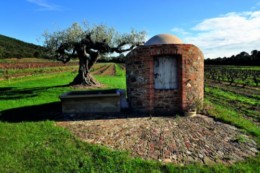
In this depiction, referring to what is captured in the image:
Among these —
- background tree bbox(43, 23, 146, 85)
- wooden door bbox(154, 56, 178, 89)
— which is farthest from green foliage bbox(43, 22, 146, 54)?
wooden door bbox(154, 56, 178, 89)

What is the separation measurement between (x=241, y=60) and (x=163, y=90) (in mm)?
71295

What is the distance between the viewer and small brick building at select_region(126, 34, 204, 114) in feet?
29.4

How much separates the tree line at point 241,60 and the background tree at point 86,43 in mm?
56704

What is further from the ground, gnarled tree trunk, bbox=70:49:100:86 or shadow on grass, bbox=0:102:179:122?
gnarled tree trunk, bbox=70:49:100:86

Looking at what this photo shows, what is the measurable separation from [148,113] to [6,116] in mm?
5667

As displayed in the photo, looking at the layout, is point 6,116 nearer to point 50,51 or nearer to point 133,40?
point 50,51

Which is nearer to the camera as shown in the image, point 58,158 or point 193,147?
point 58,158

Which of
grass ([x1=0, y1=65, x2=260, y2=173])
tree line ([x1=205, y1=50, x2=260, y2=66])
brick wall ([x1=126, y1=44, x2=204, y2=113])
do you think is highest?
tree line ([x1=205, y1=50, x2=260, y2=66])

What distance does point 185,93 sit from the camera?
8.99 metres

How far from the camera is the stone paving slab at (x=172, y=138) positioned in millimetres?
5379

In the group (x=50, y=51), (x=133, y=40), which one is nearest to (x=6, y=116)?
(x=50, y=51)

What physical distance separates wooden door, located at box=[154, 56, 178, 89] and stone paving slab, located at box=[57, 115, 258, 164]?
5.02 feet

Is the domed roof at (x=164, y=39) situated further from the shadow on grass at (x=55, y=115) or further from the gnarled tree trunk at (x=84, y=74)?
the gnarled tree trunk at (x=84, y=74)

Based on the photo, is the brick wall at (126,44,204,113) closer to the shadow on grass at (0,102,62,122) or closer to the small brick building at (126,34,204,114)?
the small brick building at (126,34,204,114)
